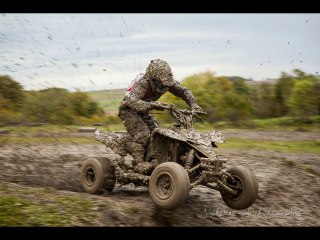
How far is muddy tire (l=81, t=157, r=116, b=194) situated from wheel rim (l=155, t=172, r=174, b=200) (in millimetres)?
2048

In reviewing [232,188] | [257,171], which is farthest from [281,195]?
[232,188]

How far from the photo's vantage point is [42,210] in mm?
7336

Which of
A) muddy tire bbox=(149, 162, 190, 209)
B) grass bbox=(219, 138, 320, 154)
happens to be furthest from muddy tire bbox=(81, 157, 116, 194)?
grass bbox=(219, 138, 320, 154)

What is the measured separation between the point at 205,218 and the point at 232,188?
79cm

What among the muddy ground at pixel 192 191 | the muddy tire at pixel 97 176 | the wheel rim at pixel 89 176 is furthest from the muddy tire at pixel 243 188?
the wheel rim at pixel 89 176

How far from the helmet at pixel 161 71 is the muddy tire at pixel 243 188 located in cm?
222

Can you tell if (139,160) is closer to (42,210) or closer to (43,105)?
(42,210)

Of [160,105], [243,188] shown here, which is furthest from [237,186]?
[160,105]

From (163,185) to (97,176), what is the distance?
2.25 m

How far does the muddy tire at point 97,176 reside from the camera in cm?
952

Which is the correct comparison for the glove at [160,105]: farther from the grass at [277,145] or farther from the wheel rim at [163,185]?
the grass at [277,145]

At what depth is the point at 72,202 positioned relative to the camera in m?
7.98

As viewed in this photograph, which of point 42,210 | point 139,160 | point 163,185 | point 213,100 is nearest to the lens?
point 42,210

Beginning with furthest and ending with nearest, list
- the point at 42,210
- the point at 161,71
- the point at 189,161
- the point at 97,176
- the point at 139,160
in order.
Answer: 1. the point at 97,176
2. the point at 139,160
3. the point at 161,71
4. the point at 189,161
5. the point at 42,210
